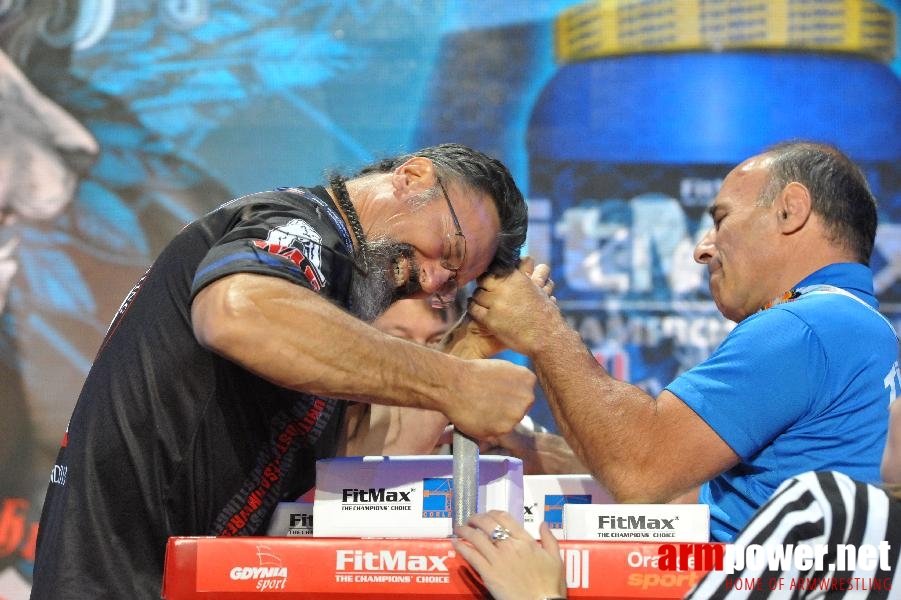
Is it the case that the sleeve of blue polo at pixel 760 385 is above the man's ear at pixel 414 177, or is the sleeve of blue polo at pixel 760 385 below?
below

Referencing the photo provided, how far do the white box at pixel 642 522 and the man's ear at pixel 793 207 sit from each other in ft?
2.95

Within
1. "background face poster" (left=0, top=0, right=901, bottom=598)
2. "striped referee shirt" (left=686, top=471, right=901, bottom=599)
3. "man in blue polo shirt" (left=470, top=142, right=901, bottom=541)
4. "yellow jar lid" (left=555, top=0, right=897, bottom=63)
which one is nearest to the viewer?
"striped referee shirt" (left=686, top=471, right=901, bottom=599)

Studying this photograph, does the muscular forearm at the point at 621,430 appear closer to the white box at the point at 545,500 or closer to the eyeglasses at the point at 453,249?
the white box at the point at 545,500

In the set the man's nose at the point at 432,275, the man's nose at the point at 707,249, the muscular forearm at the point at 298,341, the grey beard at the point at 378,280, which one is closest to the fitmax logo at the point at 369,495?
the muscular forearm at the point at 298,341

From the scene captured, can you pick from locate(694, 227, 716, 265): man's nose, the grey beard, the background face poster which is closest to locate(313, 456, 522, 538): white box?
the grey beard

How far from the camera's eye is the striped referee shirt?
1403 millimetres

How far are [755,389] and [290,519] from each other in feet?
3.29

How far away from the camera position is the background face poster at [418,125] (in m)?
4.29

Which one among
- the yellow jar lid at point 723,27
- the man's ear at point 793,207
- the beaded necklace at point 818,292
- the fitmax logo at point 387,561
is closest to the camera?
the fitmax logo at point 387,561

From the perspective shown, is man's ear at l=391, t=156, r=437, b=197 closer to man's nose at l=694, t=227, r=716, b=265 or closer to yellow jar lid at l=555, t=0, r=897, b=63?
man's nose at l=694, t=227, r=716, b=265

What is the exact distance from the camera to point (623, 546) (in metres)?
1.51

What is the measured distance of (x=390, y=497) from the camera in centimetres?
178

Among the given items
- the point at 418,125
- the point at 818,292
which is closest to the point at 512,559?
the point at 818,292

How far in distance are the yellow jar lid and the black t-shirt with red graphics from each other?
2.96m
